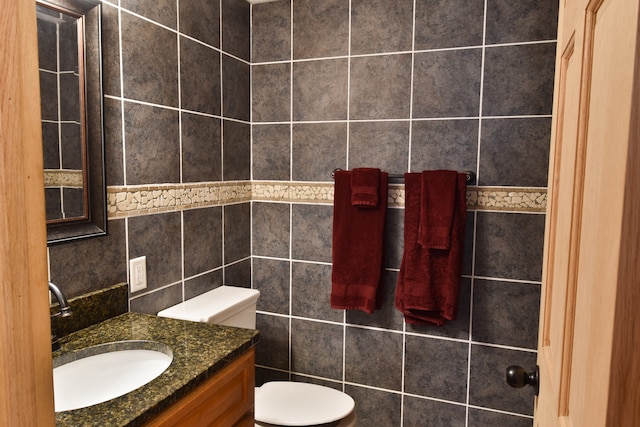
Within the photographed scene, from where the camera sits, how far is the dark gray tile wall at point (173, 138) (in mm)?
1569

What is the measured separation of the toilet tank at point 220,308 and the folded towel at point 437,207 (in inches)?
33.1

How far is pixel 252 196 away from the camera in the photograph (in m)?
2.48

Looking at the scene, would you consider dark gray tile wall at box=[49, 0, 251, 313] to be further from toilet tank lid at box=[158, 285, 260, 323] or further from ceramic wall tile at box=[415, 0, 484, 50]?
ceramic wall tile at box=[415, 0, 484, 50]

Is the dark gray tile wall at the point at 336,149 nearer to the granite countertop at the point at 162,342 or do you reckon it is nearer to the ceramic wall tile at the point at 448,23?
the ceramic wall tile at the point at 448,23

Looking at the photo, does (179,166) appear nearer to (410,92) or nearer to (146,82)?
(146,82)

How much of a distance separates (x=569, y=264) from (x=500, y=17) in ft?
5.17

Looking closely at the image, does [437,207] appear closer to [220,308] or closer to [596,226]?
[220,308]

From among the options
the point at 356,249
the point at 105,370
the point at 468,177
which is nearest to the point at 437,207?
the point at 468,177

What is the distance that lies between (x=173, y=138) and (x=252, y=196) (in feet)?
2.27

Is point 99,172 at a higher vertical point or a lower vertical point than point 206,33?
lower

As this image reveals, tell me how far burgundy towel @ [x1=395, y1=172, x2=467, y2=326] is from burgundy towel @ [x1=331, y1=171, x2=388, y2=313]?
123 millimetres

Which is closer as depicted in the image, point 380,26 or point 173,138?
point 173,138

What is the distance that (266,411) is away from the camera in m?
1.90

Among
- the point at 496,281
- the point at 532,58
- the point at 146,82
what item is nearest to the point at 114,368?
the point at 146,82
